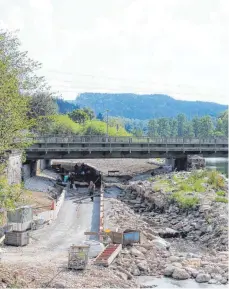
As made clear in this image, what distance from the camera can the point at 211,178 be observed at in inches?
2063

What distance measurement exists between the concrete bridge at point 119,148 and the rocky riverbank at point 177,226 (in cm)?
574

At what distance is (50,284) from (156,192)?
30.9 m

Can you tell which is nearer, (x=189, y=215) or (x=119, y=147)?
(x=189, y=215)

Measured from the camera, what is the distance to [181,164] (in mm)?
71312

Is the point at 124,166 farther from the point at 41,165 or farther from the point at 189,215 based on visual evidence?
the point at 189,215

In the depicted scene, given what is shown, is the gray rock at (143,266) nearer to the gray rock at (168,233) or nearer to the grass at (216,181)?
the gray rock at (168,233)

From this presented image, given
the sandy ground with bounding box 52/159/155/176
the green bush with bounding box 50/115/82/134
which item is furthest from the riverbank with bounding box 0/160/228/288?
the green bush with bounding box 50/115/82/134

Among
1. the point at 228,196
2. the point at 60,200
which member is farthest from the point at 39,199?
the point at 228,196

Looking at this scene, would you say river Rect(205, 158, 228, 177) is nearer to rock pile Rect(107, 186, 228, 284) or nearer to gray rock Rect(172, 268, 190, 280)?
rock pile Rect(107, 186, 228, 284)

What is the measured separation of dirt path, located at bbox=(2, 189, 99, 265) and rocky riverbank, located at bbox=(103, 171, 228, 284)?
6.57 ft

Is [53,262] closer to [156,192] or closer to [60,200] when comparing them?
[60,200]

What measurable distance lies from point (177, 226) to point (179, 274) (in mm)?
13805

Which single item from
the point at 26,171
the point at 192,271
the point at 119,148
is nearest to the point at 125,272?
the point at 192,271

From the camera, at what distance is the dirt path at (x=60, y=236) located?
24.5 meters
